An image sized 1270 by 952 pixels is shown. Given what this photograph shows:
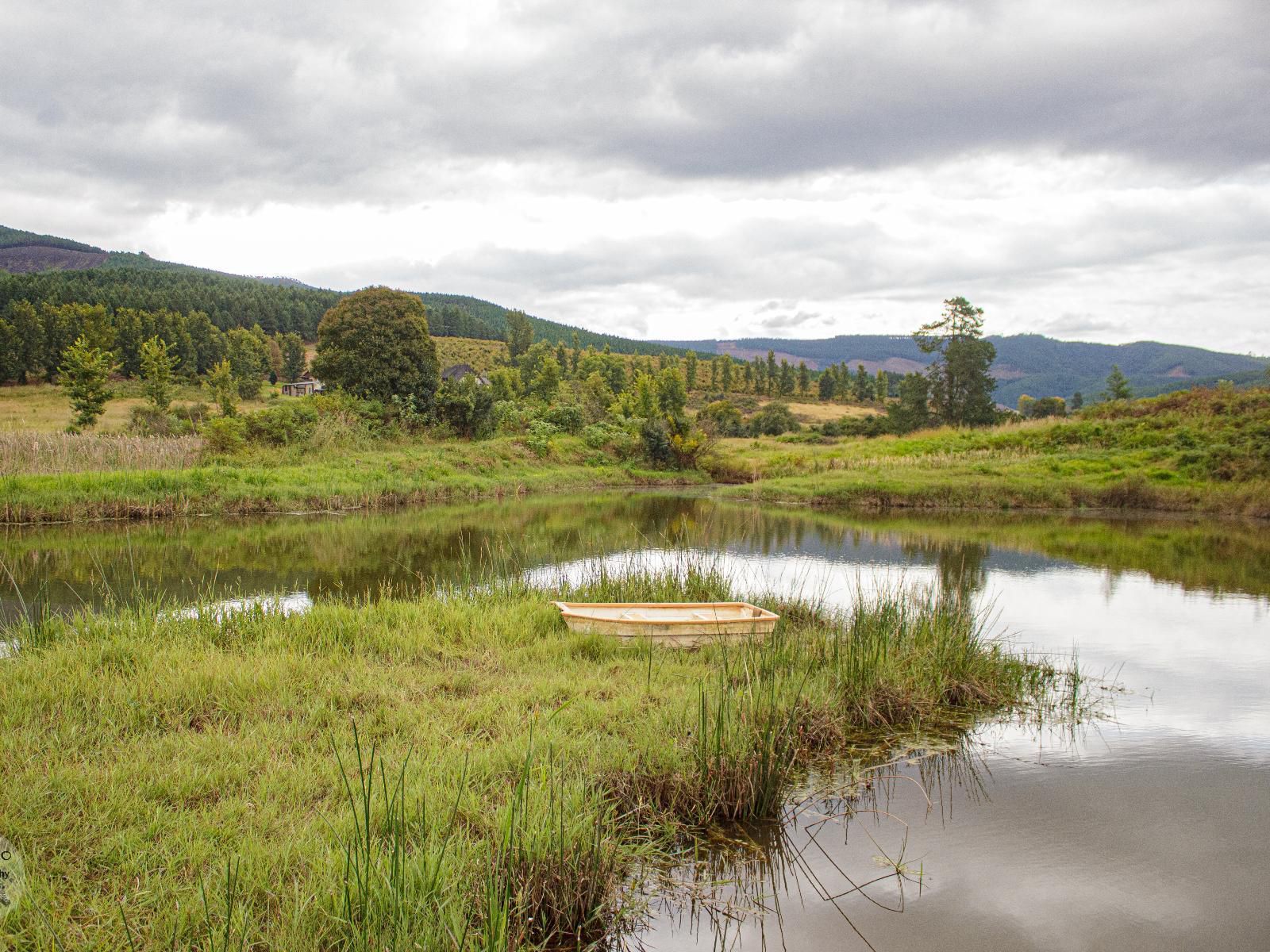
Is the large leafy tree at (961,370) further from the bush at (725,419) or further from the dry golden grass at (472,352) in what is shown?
the dry golden grass at (472,352)

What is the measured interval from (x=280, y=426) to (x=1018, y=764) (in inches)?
1013

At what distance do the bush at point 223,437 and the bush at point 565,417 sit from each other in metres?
16.1

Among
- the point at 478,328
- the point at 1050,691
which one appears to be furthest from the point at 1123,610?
the point at 478,328

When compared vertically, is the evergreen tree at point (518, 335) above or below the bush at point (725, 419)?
Result: above

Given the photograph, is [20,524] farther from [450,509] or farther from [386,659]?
[386,659]

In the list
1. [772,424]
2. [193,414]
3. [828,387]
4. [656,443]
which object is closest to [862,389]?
Result: [828,387]

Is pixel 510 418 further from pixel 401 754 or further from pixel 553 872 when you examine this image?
pixel 553 872

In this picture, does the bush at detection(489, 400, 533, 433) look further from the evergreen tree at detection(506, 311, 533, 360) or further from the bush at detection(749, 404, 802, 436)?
the evergreen tree at detection(506, 311, 533, 360)

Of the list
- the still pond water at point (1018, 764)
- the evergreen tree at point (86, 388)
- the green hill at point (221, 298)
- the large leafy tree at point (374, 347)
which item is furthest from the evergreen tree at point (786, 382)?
the still pond water at point (1018, 764)

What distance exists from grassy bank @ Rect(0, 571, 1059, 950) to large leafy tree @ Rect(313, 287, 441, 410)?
24.6m

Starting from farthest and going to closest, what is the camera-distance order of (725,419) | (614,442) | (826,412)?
(826,412) < (725,419) < (614,442)

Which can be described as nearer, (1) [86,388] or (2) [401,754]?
(2) [401,754]

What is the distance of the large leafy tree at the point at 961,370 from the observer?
137 feet

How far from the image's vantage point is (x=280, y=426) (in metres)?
25.9
